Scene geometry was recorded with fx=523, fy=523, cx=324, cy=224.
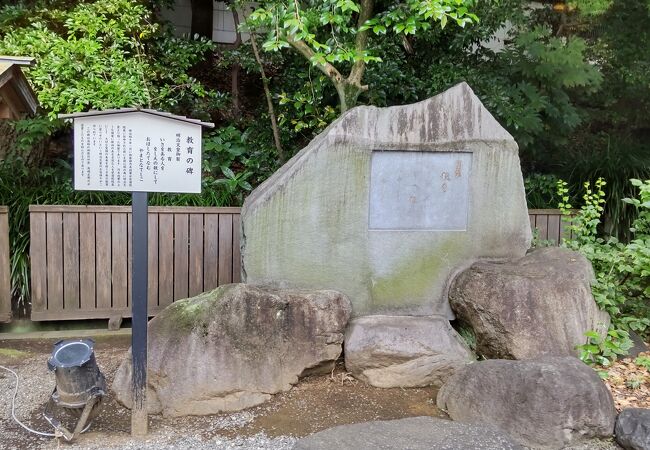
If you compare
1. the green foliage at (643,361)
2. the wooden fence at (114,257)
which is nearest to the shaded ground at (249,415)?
the wooden fence at (114,257)

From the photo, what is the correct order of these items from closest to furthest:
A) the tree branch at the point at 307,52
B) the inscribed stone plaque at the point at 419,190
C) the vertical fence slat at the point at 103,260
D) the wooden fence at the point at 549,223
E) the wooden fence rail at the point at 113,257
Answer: the inscribed stone plaque at the point at 419,190 → the tree branch at the point at 307,52 → the wooden fence rail at the point at 113,257 → the vertical fence slat at the point at 103,260 → the wooden fence at the point at 549,223

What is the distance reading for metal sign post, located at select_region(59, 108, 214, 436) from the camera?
3.67 metres

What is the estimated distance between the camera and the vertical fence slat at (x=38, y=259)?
593 cm

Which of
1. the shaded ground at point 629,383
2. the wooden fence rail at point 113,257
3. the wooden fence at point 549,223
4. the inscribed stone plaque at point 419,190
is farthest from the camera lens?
the wooden fence at point 549,223

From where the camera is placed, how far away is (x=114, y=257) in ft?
20.3

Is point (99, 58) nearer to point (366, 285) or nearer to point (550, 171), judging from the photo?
point (366, 285)

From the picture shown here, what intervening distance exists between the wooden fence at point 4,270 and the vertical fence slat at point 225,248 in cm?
236

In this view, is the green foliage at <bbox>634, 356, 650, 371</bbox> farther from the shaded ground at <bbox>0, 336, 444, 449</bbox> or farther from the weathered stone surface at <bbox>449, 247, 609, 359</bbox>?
the shaded ground at <bbox>0, 336, 444, 449</bbox>

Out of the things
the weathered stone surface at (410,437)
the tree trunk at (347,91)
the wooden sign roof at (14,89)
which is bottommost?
the weathered stone surface at (410,437)

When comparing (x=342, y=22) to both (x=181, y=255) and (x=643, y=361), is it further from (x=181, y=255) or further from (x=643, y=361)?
(x=643, y=361)

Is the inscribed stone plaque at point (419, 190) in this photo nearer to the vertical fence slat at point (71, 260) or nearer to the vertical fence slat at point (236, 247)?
the vertical fence slat at point (236, 247)

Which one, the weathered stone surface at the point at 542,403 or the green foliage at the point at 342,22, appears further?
the green foliage at the point at 342,22

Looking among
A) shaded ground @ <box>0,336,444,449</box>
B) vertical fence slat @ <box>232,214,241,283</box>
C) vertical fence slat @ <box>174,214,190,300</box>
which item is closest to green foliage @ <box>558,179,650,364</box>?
shaded ground @ <box>0,336,444,449</box>

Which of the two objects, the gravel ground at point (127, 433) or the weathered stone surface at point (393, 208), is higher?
the weathered stone surface at point (393, 208)
